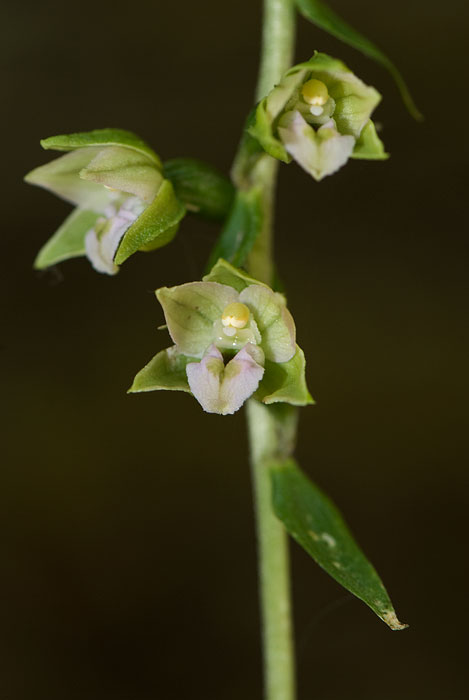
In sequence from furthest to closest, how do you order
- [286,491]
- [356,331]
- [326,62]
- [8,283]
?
[356,331] → [8,283] → [286,491] → [326,62]

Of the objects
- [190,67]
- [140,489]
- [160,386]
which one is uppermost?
[190,67]

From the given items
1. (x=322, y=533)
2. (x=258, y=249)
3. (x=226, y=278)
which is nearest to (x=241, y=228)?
(x=258, y=249)

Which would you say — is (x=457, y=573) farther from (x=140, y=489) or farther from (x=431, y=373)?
(x=140, y=489)

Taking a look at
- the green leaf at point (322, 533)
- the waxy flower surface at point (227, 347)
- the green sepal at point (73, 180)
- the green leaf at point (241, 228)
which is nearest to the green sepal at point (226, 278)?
the waxy flower surface at point (227, 347)

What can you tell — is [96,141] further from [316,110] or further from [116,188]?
[316,110]

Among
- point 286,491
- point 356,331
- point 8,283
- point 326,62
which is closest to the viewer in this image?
point 326,62

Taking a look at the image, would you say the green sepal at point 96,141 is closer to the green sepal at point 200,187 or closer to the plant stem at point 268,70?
the green sepal at point 200,187

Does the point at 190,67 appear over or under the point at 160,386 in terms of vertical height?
over

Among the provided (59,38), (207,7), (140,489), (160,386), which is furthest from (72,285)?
(160,386)

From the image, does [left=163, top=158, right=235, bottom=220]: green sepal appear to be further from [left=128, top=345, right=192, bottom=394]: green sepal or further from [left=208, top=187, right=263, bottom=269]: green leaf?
[left=128, top=345, right=192, bottom=394]: green sepal
